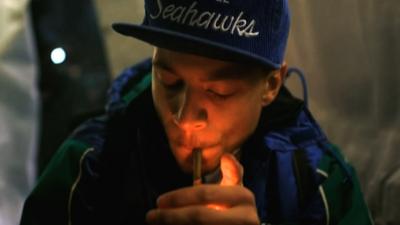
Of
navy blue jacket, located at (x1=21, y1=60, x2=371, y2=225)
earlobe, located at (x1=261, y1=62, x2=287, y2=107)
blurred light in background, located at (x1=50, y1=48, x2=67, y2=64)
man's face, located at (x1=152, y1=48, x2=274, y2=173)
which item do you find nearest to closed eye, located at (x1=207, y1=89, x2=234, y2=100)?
man's face, located at (x1=152, y1=48, x2=274, y2=173)

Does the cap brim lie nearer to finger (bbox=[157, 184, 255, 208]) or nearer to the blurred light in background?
finger (bbox=[157, 184, 255, 208])

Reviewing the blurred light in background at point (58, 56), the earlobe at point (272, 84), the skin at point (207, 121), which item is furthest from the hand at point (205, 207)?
the blurred light in background at point (58, 56)

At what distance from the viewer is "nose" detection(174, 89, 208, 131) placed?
32.2 inches

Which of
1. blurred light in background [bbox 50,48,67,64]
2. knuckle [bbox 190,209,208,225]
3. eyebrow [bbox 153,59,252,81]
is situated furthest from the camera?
blurred light in background [bbox 50,48,67,64]

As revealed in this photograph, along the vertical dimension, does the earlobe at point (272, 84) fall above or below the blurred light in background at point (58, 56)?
below

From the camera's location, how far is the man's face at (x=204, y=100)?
0.82 m

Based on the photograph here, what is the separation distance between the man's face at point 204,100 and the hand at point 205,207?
0.34 ft

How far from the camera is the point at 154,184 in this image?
1.04 meters

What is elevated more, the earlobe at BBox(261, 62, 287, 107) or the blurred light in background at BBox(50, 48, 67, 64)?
the blurred light in background at BBox(50, 48, 67, 64)

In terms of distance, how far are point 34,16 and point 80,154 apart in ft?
1.31

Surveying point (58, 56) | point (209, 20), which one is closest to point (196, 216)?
point (209, 20)

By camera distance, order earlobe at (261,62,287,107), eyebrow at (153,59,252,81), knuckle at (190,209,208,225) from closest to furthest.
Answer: knuckle at (190,209,208,225) → eyebrow at (153,59,252,81) → earlobe at (261,62,287,107)

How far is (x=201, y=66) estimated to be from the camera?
0.82m

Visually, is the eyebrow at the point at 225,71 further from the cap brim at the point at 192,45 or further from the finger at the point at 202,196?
the finger at the point at 202,196
